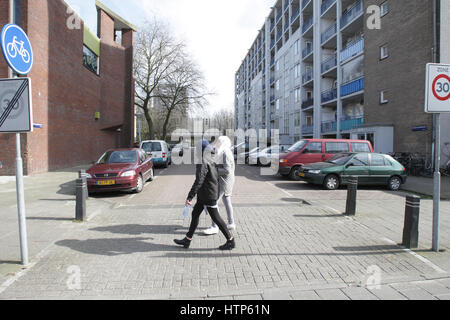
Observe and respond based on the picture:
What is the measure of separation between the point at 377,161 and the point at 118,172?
8916 mm

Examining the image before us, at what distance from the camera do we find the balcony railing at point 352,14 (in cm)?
2169

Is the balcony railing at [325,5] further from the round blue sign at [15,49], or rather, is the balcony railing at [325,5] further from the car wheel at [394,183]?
the round blue sign at [15,49]

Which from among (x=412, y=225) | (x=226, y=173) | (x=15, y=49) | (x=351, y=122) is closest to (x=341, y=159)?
(x=412, y=225)

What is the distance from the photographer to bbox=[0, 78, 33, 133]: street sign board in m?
3.83

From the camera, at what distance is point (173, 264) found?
3.95 metres

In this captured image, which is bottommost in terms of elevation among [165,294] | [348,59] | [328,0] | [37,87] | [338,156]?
[165,294]

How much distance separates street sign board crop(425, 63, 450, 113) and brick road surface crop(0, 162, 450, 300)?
2241mm

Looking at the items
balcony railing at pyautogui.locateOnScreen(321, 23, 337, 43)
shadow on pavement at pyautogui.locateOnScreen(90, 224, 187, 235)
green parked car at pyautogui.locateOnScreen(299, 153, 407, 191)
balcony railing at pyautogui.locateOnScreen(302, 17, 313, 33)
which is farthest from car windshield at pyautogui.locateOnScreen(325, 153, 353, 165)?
balcony railing at pyautogui.locateOnScreen(302, 17, 313, 33)

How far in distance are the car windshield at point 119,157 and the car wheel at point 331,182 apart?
6703 millimetres

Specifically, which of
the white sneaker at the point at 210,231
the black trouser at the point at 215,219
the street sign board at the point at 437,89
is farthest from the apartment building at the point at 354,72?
the black trouser at the point at 215,219

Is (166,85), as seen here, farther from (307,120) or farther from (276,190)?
(276,190)

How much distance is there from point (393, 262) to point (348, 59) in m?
22.5

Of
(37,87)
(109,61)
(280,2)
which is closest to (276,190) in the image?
(37,87)

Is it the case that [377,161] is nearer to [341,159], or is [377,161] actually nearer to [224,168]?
[341,159]
